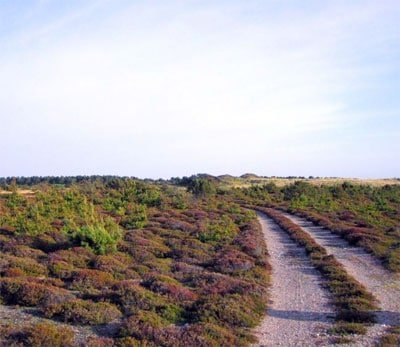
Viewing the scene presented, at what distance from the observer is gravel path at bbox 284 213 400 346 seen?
11.9 meters

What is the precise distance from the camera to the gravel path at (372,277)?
11859 millimetres

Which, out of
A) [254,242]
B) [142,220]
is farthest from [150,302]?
[142,220]

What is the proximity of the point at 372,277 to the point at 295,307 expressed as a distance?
19.2ft

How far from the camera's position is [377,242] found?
2678cm

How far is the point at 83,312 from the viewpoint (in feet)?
37.0

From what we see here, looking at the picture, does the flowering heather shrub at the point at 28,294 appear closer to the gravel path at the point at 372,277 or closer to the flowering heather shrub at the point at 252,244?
the gravel path at the point at 372,277

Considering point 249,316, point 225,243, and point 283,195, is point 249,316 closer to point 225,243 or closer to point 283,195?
point 225,243

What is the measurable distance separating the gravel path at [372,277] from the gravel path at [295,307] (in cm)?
112

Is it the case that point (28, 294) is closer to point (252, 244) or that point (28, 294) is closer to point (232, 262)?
point (232, 262)

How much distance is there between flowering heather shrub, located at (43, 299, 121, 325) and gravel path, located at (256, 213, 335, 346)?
127 inches

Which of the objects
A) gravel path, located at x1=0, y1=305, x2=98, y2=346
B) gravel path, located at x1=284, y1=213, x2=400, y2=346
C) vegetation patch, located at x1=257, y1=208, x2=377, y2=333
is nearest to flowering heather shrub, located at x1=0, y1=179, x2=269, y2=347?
gravel path, located at x1=0, y1=305, x2=98, y2=346

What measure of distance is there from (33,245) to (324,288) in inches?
490

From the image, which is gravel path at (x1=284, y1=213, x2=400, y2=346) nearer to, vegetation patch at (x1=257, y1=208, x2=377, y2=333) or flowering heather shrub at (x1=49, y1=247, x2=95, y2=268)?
vegetation patch at (x1=257, y1=208, x2=377, y2=333)

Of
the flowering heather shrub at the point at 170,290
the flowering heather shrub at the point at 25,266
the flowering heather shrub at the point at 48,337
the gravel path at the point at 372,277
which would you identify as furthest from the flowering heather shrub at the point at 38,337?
the flowering heather shrub at the point at 25,266
